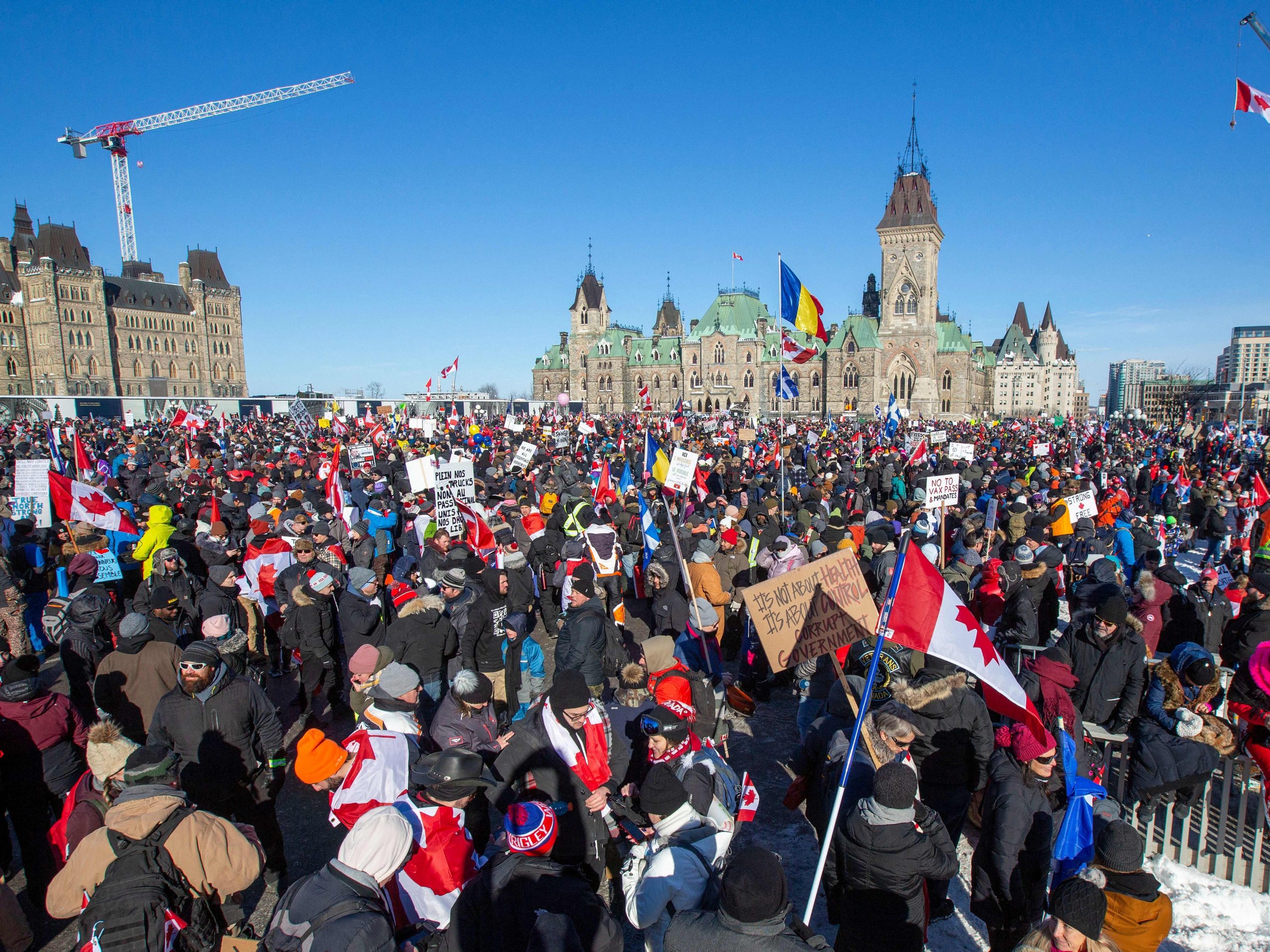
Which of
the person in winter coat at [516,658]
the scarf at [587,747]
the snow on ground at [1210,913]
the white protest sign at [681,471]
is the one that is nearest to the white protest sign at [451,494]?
the white protest sign at [681,471]

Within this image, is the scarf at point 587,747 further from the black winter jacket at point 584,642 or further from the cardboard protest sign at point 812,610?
the black winter jacket at point 584,642

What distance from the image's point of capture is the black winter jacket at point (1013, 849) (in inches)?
134

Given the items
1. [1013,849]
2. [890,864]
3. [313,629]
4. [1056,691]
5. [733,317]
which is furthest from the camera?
[733,317]

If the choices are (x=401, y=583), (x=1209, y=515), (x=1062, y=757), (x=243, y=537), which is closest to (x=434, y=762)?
(x=1062, y=757)

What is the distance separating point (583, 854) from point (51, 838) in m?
3.45

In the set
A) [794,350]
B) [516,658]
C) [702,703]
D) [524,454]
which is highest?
[794,350]

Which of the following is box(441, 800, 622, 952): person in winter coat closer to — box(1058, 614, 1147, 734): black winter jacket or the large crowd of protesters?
the large crowd of protesters

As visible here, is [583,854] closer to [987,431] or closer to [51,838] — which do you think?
[51,838]

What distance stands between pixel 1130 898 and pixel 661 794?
1.80m

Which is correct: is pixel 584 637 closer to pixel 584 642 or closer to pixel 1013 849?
pixel 584 642

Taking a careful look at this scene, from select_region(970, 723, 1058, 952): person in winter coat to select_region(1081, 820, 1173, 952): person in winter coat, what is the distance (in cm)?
68

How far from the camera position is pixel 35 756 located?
4.11 m

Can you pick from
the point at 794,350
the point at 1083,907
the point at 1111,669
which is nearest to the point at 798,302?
the point at 794,350

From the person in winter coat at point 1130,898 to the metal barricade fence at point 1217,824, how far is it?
192 centimetres
